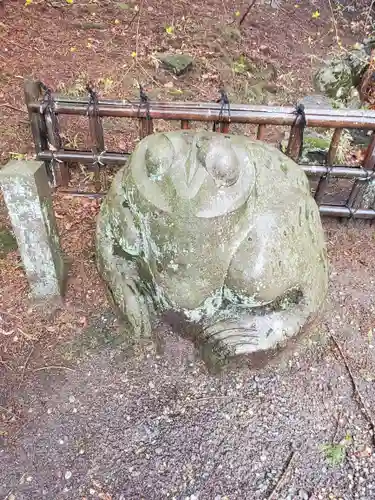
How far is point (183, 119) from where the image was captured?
2.65 meters

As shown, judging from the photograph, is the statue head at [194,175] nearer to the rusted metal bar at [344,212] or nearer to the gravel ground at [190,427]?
the gravel ground at [190,427]

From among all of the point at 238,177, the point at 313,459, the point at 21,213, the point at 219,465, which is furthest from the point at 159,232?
the point at 313,459

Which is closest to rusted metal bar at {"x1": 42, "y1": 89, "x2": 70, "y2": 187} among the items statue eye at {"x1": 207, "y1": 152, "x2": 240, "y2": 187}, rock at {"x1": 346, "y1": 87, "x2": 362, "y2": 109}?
statue eye at {"x1": 207, "y1": 152, "x2": 240, "y2": 187}

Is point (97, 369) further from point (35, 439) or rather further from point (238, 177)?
point (238, 177)

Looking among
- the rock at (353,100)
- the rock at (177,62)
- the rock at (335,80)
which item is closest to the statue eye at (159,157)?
the rock at (177,62)

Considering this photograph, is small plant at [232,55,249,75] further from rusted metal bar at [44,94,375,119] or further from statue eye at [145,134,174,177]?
statue eye at [145,134,174,177]

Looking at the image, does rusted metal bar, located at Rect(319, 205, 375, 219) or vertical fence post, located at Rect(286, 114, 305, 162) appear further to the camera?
rusted metal bar, located at Rect(319, 205, 375, 219)

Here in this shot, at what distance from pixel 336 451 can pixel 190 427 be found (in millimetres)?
622

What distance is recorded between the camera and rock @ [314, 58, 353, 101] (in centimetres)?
522

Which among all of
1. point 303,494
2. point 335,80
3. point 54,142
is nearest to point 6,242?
point 54,142

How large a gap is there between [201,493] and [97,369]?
715mm

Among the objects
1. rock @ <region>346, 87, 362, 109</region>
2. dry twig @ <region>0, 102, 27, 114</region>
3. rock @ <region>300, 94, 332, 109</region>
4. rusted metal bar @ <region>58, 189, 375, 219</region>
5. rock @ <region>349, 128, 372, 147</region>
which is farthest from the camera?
rock @ <region>346, 87, 362, 109</region>

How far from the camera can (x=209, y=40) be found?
5.38 meters

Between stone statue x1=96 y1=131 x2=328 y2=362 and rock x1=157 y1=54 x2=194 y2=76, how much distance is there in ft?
10.7
